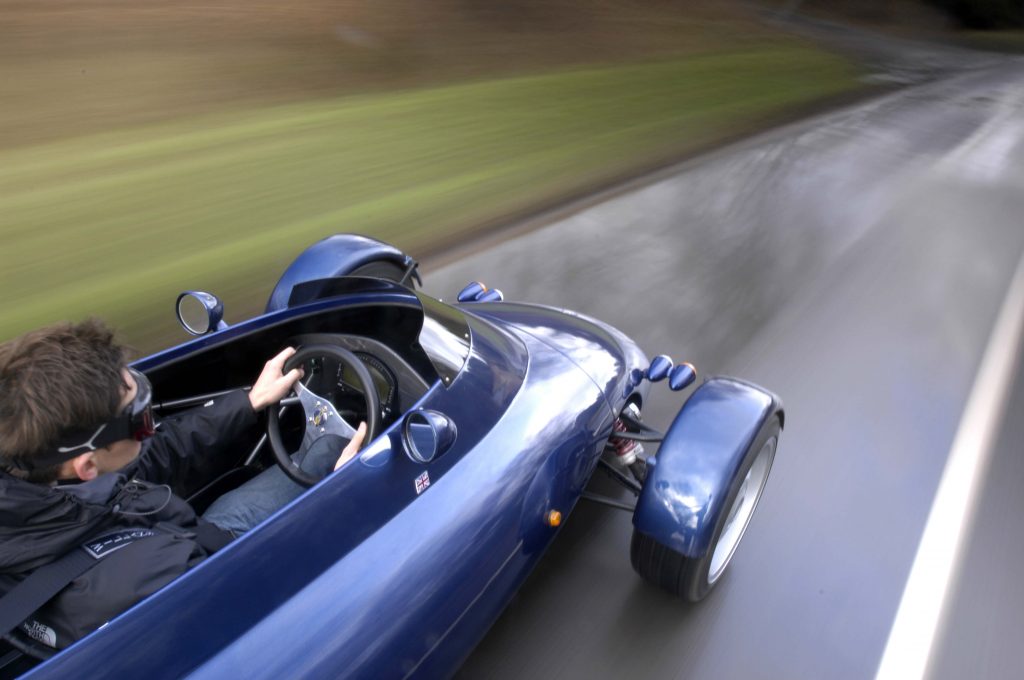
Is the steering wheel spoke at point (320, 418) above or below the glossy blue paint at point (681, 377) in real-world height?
above

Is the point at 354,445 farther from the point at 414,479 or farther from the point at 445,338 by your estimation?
the point at 445,338

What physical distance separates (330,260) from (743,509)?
2323 millimetres

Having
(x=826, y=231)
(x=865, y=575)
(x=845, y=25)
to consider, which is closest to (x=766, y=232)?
(x=826, y=231)

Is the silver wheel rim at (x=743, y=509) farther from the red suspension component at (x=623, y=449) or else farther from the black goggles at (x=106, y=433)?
the black goggles at (x=106, y=433)

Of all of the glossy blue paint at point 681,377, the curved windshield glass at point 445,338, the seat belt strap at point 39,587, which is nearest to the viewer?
the seat belt strap at point 39,587

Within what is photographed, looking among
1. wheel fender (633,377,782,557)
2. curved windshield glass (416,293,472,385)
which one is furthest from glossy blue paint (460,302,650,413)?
wheel fender (633,377,782,557)

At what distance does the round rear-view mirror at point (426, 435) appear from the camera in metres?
2.32

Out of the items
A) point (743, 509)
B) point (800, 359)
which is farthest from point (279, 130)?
point (743, 509)

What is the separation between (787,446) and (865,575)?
36.6 inches

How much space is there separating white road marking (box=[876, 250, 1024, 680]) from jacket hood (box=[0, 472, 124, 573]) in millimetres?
2685

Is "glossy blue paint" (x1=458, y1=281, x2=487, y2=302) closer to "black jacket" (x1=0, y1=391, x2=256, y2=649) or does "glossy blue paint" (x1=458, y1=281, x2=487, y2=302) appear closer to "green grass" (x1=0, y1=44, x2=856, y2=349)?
"green grass" (x1=0, y1=44, x2=856, y2=349)

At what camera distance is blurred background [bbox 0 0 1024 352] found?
6004 millimetres

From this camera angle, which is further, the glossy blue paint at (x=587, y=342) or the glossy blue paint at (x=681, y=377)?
the glossy blue paint at (x=681, y=377)

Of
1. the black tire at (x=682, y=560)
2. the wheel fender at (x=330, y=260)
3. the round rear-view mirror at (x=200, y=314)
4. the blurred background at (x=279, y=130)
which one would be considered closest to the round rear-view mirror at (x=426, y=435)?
the black tire at (x=682, y=560)
